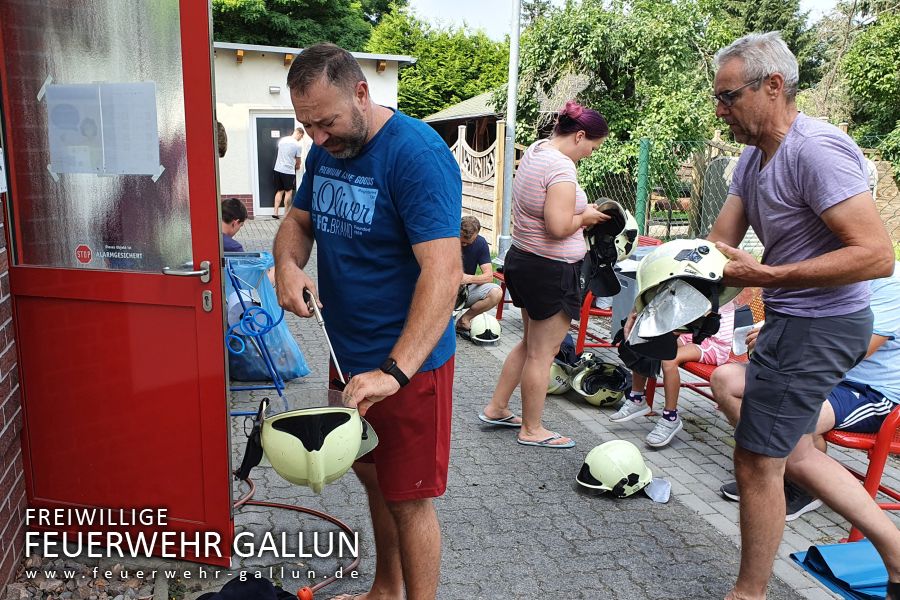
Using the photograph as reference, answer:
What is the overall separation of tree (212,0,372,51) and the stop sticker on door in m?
26.7

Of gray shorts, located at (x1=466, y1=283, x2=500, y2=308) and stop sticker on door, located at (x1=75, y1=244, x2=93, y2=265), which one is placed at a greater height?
stop sticker on door, located at (x1=75, y1=244, x2=93, y2=265)

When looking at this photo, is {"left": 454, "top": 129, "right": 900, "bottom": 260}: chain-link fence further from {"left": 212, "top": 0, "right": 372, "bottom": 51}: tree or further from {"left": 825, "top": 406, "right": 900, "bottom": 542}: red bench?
{"left": 212, "top": 0, "right": 372, "bottom": 51}: tree

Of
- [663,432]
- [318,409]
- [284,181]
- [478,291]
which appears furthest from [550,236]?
[284,181]

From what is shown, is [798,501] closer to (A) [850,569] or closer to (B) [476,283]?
(A) [850,569]

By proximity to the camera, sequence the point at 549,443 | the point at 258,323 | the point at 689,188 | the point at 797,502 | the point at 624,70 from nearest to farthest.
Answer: the point at 797,502
the point at 549,443
the point at 258,323
the point at 689,188
the point at 624,70

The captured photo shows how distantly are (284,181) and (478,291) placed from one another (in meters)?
9.86

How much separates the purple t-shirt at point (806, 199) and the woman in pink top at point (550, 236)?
1.53 m

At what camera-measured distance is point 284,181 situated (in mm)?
16156

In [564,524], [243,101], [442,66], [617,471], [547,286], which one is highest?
[442,66]

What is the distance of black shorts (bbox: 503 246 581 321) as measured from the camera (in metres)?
4.38

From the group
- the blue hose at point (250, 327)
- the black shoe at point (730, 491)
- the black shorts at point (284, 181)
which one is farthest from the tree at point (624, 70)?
the black shoe at point (730, 491)

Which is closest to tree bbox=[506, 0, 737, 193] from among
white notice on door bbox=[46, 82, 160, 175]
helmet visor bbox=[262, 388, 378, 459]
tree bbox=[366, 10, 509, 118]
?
white notice on door bbox=[46, 82, 160, 175]

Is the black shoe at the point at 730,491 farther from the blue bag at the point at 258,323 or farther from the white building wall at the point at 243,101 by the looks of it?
the white building wall at the point at 243,101

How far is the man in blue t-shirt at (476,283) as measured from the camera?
725cm
